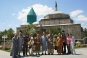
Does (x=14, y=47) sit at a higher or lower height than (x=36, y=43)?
lower

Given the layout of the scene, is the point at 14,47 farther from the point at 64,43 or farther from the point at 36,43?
the point at 64,43

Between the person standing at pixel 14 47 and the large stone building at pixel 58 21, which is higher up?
the large stone building at pixel 58 21

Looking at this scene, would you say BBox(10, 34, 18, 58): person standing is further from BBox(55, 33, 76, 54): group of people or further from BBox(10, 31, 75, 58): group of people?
BBox(55, 33, 76, 54): group of people

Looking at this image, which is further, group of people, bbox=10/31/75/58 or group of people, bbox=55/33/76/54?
group of people, bbox=55/33/76/54

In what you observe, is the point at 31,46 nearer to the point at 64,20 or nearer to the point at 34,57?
the point at 34,57

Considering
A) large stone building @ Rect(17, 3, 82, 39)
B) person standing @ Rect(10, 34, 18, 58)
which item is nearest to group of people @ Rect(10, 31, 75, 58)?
person standing @ Rect(10, 34, 18, 58)

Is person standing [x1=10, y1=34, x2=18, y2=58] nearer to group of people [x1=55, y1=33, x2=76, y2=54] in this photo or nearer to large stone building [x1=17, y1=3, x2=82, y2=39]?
group of people [x1=55, y1=33, x2=76, y2=54]

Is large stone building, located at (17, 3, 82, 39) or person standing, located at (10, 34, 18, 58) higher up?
large stone building, located at (17, 3, 82, 39)

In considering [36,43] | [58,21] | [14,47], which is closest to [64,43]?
[36,43]

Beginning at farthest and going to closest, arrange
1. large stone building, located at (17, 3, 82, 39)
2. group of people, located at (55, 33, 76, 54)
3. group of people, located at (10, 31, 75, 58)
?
1. large stone building, located at (17, 3, 82, 39)
2. group of people, located at (55, 33, 76, 54)
3. group of people, located at (10, 31, 75, 58)

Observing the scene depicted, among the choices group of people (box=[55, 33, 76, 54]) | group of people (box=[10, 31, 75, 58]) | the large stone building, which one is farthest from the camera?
the large stone building

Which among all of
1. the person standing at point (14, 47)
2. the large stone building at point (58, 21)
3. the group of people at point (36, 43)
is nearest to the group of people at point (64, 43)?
the group of people at point (36, 43)

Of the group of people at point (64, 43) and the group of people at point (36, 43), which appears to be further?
the group of people at point (64, 43)

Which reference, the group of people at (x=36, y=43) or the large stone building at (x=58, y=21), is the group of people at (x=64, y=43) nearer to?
the group of people at (x=36, y=43)
